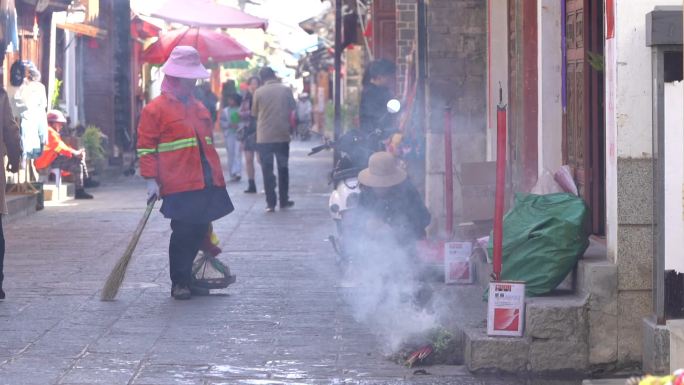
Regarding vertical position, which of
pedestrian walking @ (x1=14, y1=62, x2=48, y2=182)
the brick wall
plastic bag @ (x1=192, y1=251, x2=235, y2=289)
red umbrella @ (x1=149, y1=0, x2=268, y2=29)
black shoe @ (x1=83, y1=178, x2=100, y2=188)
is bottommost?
plastic bag @ (x1=192, y1=251, x2=235, y2=289)

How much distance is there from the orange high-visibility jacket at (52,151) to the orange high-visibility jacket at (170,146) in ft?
27.7

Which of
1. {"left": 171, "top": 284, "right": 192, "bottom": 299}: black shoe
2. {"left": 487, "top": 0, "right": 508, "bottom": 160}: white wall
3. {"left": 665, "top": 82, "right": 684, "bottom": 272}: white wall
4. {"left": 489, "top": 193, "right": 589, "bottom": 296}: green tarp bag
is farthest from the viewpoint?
{"left": 487, "top": 0, "right": 508, "bottom": 160}: white wall

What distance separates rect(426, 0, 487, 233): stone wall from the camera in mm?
13320

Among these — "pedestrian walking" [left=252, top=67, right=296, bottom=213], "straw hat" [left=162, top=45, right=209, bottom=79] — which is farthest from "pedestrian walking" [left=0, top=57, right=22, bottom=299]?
"pedestrian walking" [left=252, top=67, right=296, bottom=213]

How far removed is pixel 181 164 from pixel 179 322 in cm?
131

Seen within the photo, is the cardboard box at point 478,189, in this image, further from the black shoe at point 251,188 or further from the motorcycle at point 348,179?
the black shoe at point 251,188

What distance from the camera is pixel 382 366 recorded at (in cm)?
721

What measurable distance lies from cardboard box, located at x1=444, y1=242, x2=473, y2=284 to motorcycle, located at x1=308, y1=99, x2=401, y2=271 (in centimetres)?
107

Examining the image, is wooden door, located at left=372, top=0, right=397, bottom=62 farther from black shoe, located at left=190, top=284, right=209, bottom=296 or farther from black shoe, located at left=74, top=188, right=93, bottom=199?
black shoe, located at left=190, top=284, right=209, bottom=296

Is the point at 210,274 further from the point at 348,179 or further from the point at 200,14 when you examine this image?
the point at 200,14

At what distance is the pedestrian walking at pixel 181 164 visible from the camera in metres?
9.23

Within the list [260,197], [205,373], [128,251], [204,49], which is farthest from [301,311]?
[204,49]

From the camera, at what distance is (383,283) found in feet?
32.5

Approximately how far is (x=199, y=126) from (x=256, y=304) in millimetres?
1365
